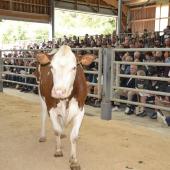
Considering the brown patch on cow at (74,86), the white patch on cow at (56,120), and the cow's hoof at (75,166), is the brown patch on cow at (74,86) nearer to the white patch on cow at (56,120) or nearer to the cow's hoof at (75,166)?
the white patch on cow at (56,120)

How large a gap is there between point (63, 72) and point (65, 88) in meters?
0.19

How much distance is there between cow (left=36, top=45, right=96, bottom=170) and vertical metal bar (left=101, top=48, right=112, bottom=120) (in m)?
2.22

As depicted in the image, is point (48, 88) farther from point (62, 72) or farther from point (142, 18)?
point (142, 18)

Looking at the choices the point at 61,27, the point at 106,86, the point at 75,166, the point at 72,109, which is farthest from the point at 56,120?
the point at 61,27

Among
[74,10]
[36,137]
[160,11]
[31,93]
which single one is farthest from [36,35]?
[36,137]

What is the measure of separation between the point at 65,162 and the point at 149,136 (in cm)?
163

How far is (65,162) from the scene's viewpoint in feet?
11.5

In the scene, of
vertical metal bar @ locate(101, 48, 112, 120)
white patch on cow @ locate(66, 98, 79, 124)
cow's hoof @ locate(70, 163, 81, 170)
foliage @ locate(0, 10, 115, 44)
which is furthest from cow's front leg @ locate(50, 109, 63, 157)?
foliage @ locate(0, 10, 115, 44)

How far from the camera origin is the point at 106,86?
5.96 meters

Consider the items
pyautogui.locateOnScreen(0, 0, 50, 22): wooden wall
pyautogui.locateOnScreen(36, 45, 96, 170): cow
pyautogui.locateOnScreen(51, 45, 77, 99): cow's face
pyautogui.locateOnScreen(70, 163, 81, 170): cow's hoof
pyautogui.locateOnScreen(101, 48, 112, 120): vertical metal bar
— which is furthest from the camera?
pyautogui.locateOnScreen(0, 0, 50, 22): wooden wall

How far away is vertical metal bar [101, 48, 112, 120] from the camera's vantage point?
5906 mm

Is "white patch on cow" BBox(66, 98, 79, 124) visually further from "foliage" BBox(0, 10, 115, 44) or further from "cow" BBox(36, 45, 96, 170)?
"foliage" BBox(0, 10, 115, 44)

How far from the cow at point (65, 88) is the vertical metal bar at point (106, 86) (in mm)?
2224

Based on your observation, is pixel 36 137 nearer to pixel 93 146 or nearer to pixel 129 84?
pixel 93 146
